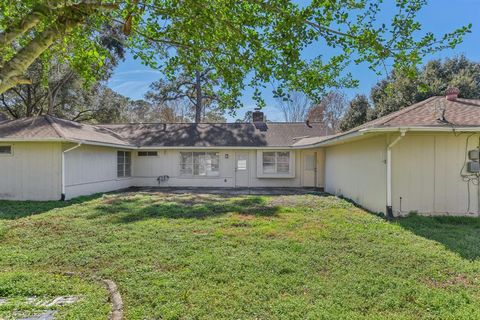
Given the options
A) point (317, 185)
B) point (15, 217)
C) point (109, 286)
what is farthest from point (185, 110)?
point (109, 286)

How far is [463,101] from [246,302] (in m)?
10.0

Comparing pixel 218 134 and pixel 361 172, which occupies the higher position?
pixel 218 134

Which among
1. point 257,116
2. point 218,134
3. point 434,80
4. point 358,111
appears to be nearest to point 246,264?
point 218,134

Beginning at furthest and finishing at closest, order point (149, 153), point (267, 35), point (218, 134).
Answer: point (218, 134)
point (149, 153)
point (267, 35)

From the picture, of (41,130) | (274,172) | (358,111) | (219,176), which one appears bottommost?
(219,176)

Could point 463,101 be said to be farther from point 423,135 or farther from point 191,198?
point 191,198

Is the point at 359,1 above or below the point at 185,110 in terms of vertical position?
below

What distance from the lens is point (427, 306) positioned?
11.0ft

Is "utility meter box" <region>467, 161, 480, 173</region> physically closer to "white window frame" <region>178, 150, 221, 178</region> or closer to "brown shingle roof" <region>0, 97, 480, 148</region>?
"brown shingle roof" <region>0, 97, 480, 148</region>

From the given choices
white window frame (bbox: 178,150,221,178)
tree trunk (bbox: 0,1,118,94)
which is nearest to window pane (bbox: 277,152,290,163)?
white window frame (bbox: 178,150,221,178)

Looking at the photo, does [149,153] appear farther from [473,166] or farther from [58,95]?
[473,166]

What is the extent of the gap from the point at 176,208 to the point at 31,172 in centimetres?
594

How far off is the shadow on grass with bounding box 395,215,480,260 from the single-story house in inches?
20.5

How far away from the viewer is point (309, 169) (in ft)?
50.6
